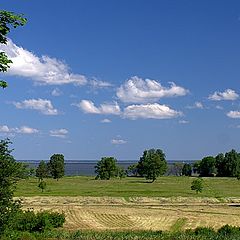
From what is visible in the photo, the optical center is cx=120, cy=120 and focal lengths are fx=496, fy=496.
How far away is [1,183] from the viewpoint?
2636 cm

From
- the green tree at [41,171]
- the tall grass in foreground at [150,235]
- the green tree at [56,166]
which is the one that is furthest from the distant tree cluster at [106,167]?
the tall grass in foreground at [150,235]

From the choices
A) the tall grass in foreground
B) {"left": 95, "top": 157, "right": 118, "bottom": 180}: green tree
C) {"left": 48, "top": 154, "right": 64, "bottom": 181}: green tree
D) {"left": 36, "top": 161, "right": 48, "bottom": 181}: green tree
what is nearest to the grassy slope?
{"left": 36, "top": 161, "right": 48, "bottom": 181}: green tree

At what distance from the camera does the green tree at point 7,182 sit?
84.0 feet

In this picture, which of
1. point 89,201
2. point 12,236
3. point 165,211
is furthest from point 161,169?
point 12,236

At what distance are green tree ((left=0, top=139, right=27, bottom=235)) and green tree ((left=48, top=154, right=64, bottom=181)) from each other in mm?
130057

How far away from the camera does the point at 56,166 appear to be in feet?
513

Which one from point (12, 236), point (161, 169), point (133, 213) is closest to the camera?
point (12, 236)

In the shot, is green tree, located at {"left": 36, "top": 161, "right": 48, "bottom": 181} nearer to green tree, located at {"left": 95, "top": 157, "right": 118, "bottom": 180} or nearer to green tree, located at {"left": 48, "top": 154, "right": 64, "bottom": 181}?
green tree, located at {"left": 48, "top": 154, "right": 64, "bottom": 181}

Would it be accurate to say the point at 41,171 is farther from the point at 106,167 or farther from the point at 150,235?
the point at 150,235

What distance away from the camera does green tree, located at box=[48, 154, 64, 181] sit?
512ft

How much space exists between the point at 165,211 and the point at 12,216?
43.2 m

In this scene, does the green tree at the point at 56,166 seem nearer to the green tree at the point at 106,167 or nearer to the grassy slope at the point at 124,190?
the green tree at the point at 106,167

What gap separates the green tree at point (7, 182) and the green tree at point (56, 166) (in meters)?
130

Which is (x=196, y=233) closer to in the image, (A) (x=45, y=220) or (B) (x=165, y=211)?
(A) (x=45, y=220)
